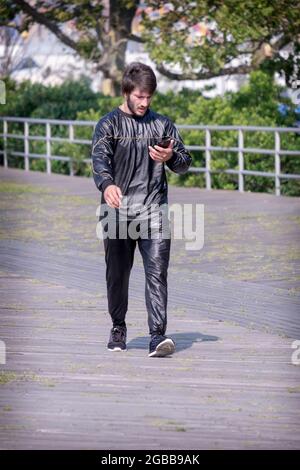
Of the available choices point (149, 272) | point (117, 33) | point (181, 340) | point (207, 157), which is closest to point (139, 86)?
point (149, 272)

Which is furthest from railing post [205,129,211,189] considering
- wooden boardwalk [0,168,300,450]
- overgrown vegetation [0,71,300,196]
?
wooden boardwalk [0,168,300,450]

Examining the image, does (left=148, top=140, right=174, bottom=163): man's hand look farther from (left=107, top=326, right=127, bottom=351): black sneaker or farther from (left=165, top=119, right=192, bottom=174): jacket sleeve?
(left=107, top=326, right=127, bottom=351): black sneaker

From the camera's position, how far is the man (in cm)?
835

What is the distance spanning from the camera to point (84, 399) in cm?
736

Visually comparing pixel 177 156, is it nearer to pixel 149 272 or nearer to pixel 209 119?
pixel 149 272

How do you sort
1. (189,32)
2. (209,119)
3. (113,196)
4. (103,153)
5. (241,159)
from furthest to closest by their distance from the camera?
(189,32), (209,119), (241,159), (103,153), (113,196)

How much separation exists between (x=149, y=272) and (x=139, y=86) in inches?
45.0

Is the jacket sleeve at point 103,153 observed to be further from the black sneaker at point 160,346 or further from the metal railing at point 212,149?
the metal railing at point 212,149

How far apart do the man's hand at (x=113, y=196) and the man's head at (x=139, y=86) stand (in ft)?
1.66

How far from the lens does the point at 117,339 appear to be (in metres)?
8.90

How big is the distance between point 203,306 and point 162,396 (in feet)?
11.1

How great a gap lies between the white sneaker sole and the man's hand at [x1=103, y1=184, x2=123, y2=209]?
0.93 metres

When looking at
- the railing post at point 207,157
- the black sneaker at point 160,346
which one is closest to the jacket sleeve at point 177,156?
the black sneaker at point 160,346
